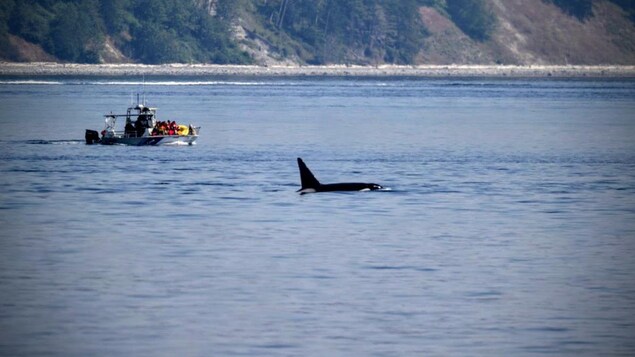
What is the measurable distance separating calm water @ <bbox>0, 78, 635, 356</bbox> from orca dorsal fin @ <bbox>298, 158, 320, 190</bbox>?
80 cm

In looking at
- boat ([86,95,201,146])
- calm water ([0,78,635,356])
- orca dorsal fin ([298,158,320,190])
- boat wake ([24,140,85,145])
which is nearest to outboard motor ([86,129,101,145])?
boat ([86,95,201,146])

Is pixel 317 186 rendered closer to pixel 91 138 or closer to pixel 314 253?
pixel 314 253

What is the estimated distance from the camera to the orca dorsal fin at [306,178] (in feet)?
179

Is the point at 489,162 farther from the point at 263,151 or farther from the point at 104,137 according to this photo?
the point at 104,137

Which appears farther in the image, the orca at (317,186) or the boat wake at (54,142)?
the boat wake at (54,142)

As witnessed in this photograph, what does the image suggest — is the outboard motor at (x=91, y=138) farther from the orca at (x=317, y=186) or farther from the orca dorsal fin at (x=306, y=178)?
the orca dorsal fin at (x=306, y=178)

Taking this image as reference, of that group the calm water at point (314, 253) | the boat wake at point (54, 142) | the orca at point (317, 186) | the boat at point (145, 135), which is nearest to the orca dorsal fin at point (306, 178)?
the orca at point (317, 186)

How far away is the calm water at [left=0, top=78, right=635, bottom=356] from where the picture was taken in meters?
27.5

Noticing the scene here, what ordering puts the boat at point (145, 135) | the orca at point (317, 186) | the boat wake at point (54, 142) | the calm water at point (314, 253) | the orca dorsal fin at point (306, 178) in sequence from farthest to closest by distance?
the boat wake at point (54, 142) → the boat at point (145, 135) → the orca at point (317, 186) → the orca dorsal fin at point (306, 178) → the calm water at point (314, 253)

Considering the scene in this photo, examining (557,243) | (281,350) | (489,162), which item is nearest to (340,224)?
(557,243)

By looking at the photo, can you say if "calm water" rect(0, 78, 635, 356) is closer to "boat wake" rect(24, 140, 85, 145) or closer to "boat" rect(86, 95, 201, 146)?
"boat" rect(86, 95, 201, 146)

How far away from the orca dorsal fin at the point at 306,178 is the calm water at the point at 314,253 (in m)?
0.80

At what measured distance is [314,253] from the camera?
1495 inches

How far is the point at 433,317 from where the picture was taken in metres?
29.2
